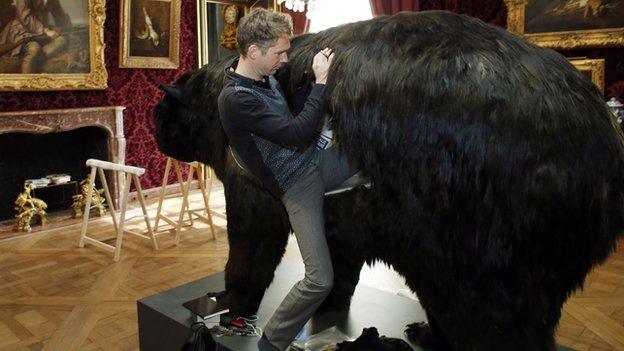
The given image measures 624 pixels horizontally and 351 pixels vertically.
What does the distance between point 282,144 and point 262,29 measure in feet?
1.24

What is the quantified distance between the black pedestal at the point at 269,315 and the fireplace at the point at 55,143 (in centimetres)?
348

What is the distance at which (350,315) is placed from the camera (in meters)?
2.57

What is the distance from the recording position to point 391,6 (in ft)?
20.1

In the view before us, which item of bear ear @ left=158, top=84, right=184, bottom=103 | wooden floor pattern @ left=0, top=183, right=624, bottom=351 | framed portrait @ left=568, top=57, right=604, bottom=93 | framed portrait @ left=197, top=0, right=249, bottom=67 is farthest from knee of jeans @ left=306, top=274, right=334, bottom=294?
framed portrait @ left=197, top=0, right=249, bottom=67

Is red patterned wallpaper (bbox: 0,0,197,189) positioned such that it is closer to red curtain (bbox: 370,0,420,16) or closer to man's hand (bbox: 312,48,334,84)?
red curtain (bbox: 370,0,420,16)

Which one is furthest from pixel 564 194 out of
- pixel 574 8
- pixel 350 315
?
pixel 574 8

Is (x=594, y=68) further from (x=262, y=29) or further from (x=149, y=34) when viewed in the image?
(x=149, y=34)

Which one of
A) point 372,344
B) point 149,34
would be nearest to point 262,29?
point 372,344

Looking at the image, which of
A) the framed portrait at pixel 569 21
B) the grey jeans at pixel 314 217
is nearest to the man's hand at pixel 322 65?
the grey jeans at pixel 314 217

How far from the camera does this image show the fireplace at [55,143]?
5.44 m

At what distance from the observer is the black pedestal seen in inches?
95.4

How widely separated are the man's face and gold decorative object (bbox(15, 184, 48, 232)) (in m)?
4.32

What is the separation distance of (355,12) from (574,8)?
2354mm

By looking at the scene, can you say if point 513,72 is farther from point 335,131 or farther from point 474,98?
point 335,131
